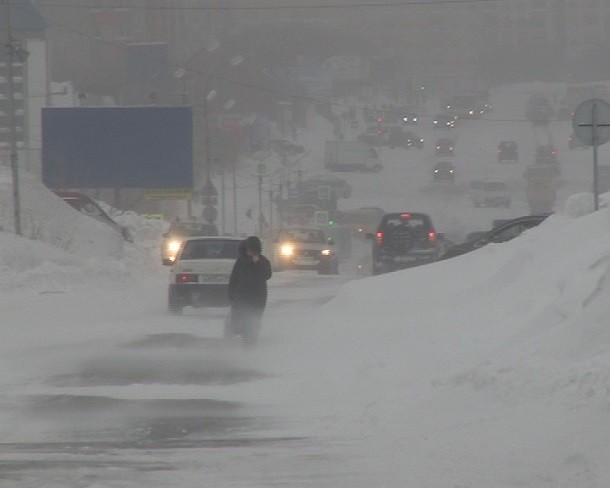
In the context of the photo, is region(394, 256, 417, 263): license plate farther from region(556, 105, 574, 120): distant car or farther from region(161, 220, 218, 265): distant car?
region(556, 105, 574, 120): distant car

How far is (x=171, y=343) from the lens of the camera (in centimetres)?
1903

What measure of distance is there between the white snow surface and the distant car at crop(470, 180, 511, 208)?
250 ft

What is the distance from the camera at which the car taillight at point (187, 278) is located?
78.1 ft

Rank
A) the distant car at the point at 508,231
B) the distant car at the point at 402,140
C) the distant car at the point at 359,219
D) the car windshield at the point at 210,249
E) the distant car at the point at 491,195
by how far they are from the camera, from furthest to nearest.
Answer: the distant car at the point at 402,140, the distant car at the point at 491,195, the distant car at the point at 359,219, the distant car at the point at 508,231, the car windshield at the point at 210,249

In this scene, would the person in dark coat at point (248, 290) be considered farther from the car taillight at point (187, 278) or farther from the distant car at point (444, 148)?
the distant car at point (444, 148)

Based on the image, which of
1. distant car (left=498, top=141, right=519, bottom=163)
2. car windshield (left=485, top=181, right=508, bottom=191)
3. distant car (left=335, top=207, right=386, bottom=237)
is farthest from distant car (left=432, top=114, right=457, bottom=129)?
distant car (left=335, top=207, right=386, bottom=237)

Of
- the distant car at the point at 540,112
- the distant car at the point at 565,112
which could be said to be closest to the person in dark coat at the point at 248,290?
the distant car at the point at 565,112

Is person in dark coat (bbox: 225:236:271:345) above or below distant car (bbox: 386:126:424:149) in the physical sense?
below

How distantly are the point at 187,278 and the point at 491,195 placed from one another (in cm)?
7914

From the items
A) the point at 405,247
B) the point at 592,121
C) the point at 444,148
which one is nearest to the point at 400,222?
the point at 405,247

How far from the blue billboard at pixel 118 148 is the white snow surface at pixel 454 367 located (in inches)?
1323

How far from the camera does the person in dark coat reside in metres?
18.2

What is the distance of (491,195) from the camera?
3996 inches

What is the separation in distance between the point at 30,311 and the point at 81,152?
117ft
